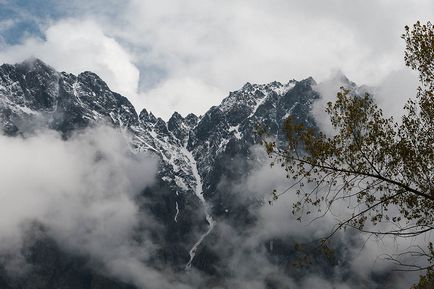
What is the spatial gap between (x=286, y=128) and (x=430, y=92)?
7242 millimetres

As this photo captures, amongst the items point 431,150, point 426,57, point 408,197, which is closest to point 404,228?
point 408,197

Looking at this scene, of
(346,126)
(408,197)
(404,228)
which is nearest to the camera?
(404,228)

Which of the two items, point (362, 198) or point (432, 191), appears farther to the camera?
point (362, 198)

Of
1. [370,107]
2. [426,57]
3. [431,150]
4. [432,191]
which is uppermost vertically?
[426,57]

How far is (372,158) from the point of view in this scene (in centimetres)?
2606

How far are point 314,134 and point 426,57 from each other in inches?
266

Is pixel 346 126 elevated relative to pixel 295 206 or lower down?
elevated

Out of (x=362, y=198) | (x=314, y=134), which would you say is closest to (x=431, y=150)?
(x=362, y=198)

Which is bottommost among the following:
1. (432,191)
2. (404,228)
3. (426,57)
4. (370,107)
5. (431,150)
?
(404,228)

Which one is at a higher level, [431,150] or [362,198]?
[431,150]

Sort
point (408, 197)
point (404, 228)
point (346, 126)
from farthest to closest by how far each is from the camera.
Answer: point (346, 126) → point (408, 197) → point (404, 228)

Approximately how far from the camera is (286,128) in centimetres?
2761

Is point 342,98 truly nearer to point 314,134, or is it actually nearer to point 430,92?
point 314,134

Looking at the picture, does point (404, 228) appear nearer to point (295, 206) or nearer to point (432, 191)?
point (432, 191)
